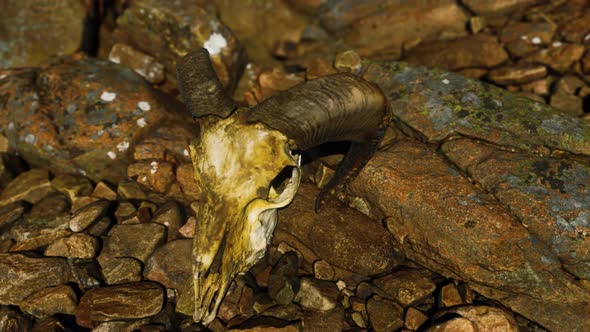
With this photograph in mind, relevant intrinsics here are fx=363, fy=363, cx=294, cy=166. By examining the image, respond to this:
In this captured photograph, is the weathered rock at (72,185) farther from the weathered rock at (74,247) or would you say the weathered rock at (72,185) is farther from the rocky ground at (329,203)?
the weathered rock at (74,247)

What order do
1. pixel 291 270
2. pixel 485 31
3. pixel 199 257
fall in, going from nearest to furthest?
1. pixel 199 257
2. pixel 291 270
3. pixel 485 31

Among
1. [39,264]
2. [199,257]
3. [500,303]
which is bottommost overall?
[500,303]

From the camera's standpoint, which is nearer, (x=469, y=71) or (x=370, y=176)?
(x=370, y=176)

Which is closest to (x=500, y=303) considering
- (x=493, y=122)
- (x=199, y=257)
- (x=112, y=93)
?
(x=493, y=122)

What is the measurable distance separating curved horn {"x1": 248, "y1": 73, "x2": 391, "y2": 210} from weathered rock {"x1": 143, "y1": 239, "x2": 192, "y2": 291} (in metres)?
1.56

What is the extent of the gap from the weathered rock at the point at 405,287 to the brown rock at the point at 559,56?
4882 mm

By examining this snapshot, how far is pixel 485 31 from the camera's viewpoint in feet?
23.9

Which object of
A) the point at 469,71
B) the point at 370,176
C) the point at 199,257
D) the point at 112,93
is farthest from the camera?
the point at 469,71

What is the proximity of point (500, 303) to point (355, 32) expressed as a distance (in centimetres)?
639

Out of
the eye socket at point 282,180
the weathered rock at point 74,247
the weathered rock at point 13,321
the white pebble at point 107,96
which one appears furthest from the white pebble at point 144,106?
the eye socket at point 282,180

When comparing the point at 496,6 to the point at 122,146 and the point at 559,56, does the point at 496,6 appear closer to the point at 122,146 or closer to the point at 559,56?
the point at 559,56

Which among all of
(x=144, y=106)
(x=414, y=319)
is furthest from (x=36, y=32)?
(x=414, y=319)

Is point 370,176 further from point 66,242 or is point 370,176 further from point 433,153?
point 66,242

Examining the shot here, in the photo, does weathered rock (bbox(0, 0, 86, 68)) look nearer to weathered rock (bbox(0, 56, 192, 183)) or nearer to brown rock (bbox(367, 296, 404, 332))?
weathered rock (bbox(0, 56, 192, 183))
